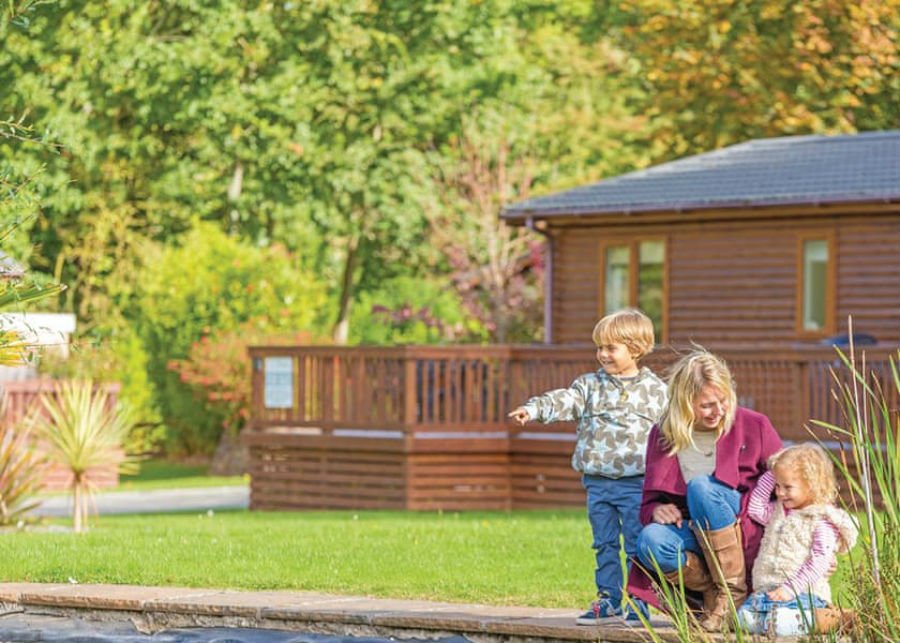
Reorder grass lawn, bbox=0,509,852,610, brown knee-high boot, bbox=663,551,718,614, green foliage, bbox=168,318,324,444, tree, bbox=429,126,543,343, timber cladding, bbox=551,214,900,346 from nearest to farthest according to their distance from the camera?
brown knee-high boot, bbox=663,551,718,614, grass lawn, bbox=0,509,852,610, timber cladding, bbox=551,214,900,346, green foliage, bbox=168,318,324,444, tree, bbox=429,126,543,343

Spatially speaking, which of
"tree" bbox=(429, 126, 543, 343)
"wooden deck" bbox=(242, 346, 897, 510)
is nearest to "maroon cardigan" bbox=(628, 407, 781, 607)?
"wooden deck" bbox=(242, 346, 897, 510)

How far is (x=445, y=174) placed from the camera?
38.6 metres

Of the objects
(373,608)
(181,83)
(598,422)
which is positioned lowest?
(373,608)

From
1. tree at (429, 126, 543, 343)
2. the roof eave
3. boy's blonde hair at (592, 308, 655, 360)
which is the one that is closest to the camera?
boy's blonde hair at (592, 308, 655, 360)

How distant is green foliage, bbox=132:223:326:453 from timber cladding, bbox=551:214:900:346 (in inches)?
256

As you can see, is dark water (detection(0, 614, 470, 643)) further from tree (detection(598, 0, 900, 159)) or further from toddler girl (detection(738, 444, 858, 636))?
tree (detection(598, 0, 900, 159))

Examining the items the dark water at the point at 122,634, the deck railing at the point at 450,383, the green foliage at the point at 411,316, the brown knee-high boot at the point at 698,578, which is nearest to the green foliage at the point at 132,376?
the green foliage at the point at 411,316

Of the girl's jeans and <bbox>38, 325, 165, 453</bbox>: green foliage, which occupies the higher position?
<bbox>38, 325, 165, 453</bbox>: green foliage

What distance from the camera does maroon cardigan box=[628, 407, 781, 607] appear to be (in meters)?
9.31

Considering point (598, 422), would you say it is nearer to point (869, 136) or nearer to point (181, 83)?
point (869, 136)

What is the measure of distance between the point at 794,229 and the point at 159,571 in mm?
16105

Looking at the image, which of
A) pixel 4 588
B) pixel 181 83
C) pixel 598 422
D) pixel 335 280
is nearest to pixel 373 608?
pixel 598 422

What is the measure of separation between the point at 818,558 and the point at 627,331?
1652mm

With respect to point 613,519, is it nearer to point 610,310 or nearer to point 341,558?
point 341,558
